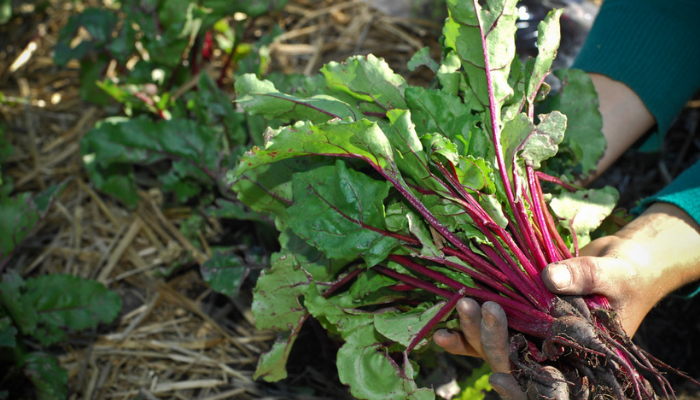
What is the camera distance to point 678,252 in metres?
1.53

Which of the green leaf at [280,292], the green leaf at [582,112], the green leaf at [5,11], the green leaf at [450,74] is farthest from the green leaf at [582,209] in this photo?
the green leaf at [5,11]

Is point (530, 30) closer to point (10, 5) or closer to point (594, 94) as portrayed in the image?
point (594, 94)

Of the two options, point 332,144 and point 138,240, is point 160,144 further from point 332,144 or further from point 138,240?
point 332,144

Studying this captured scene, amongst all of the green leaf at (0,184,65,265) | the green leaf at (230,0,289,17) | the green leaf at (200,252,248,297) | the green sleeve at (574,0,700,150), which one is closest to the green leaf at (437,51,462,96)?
the green sleeve at (574,0,700,150)

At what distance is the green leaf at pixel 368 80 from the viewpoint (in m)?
1.48

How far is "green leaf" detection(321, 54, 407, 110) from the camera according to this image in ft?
4.87

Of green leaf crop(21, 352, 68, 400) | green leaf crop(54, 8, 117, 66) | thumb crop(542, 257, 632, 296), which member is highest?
green leaf crop(54, 8, 117, 66)

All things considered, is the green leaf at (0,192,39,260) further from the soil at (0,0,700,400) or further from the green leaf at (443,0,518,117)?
the green leaf at (443,0,518,117)

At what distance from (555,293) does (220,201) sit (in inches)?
49.5

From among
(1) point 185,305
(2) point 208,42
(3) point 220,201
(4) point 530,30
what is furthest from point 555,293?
(2) point 208,42

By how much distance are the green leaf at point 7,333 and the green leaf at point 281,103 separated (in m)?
1.17

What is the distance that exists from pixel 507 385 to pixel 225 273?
43.0 inches

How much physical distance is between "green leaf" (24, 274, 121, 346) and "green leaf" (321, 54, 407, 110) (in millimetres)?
1269

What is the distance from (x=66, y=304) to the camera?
1995mm
